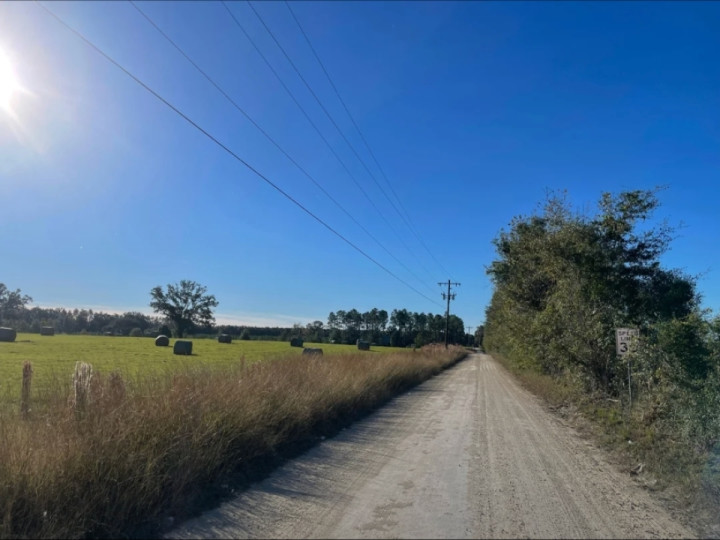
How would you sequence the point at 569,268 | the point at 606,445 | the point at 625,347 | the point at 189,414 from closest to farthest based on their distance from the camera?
the point at 189,414
the point at 606,445
the point at 625,347
the point at 569,268

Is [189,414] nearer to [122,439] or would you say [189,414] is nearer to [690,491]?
[122,439]

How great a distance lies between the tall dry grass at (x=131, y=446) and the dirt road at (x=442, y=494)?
554 millimetres

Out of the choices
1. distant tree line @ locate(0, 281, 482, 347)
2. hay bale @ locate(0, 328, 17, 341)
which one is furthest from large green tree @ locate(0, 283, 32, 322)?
hay bale @ locate(0, 328, 17, 341)

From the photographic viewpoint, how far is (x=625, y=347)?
35.1ft

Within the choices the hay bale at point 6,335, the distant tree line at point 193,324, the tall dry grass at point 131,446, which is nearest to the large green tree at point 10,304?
the distant tree line at point 193,324

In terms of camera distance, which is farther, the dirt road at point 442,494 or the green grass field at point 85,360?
the green grass field at point 85,360

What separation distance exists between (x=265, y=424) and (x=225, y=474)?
1.65m

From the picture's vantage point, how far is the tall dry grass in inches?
167

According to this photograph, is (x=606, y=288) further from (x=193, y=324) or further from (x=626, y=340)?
(x=193, y=324)

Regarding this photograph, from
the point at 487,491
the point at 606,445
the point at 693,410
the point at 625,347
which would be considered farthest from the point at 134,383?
the point at 625,347

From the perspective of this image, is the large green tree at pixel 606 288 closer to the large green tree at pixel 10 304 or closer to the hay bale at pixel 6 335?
the hay bale at pixel 6 335

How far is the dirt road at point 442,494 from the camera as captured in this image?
4500 mm

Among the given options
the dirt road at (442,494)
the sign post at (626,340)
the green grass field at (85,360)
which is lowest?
the dirt road at (442,494)

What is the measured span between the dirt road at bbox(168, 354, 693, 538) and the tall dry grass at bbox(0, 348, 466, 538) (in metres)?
0.55
